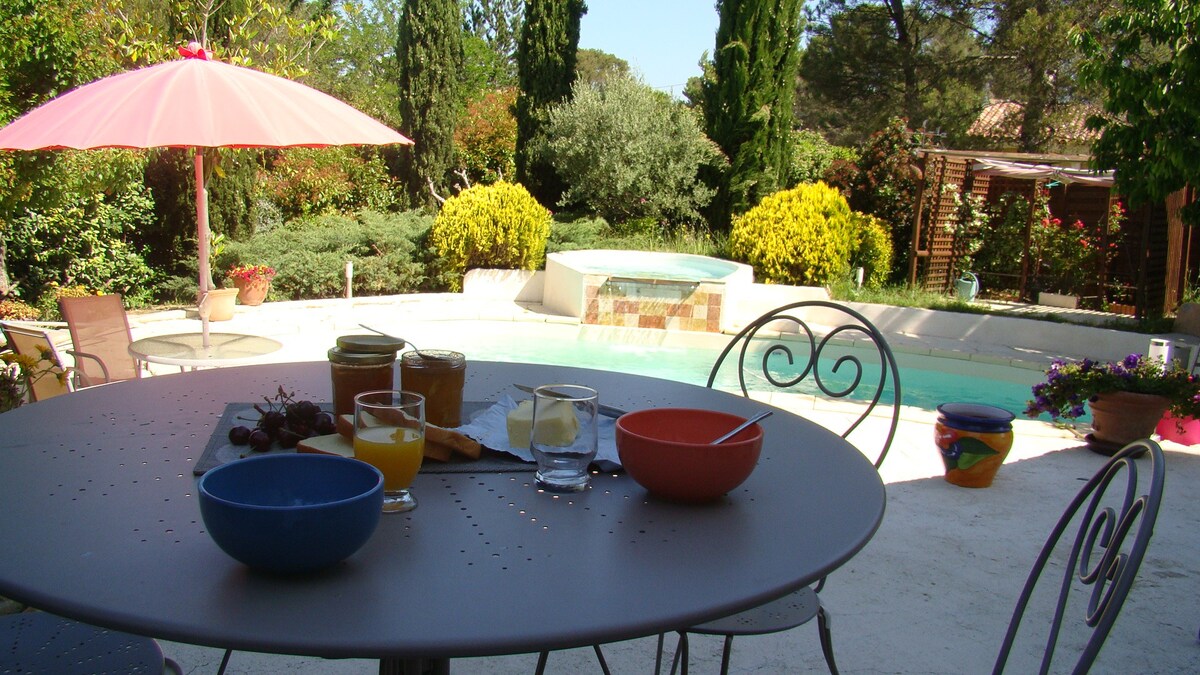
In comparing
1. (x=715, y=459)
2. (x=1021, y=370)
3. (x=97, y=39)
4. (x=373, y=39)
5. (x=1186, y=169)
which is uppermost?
(x=373, y=39)

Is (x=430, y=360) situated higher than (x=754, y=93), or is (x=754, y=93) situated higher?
(x=754, y=93)

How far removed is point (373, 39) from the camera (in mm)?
25188

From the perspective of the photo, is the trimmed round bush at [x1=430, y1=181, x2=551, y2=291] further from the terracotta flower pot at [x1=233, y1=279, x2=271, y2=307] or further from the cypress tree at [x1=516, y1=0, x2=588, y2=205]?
the cypress tree at [x1=516, y1=0, x2=588, y2=205]

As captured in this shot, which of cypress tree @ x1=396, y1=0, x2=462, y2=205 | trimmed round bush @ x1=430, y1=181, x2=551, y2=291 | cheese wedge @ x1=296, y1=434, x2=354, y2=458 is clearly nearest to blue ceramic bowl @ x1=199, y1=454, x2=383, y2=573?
cheese wedge @ x1=296, y1=434, x2=354, y2=458

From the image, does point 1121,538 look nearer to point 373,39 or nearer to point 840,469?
point 840,469

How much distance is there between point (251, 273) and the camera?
8.12m

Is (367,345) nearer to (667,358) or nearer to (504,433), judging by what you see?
(504,433)

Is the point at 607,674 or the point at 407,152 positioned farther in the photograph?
the point at 407,152

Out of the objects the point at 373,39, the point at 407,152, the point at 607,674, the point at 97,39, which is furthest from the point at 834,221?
the point at 373,39

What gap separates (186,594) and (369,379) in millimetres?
601

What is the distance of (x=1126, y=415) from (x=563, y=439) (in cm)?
403

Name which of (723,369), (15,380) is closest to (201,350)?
(15,380)

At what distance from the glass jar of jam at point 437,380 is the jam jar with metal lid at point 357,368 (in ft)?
0.13

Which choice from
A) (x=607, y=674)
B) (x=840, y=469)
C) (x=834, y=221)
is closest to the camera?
(x=840, y=469)
